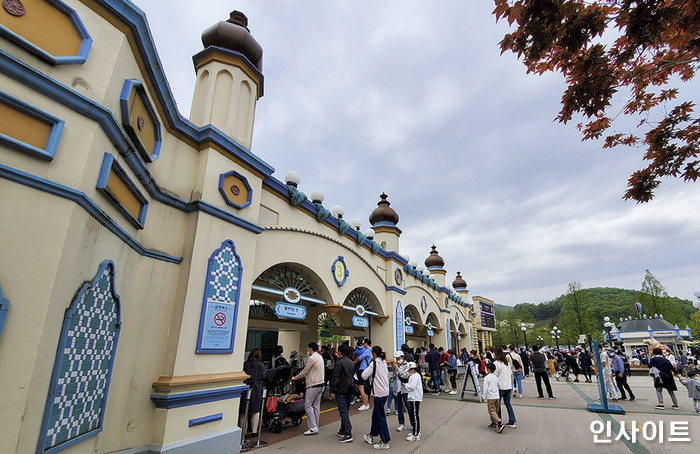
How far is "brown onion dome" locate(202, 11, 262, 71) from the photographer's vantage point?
7.13 m

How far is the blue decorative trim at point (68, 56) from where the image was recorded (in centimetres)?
314

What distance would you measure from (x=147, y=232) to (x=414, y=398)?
528 centimetres

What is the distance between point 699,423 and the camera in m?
7.32

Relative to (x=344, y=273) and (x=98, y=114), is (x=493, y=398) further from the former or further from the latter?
(x=98, y=114)

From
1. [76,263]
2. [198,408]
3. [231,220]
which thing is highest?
[231,220]

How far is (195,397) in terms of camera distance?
5.21 metres

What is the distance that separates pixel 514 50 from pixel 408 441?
639 centimetres

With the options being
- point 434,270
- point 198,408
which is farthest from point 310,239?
point 434,270

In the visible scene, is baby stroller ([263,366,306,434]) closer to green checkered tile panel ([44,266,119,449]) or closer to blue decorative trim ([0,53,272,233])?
green checkered tile panel ([44,266,119,449])

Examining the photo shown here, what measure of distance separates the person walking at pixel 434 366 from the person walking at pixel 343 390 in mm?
5692

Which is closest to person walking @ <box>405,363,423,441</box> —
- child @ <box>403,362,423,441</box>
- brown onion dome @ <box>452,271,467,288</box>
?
child @ <box>403,362,423,441</box>

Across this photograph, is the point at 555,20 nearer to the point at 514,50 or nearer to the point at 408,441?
the point at 514,50

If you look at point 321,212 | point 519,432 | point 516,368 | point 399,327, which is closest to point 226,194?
point 321,212

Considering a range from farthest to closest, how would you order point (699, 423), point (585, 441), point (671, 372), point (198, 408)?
point (671, 372), point (699, 423), point (585, 441), point (198, 408)
